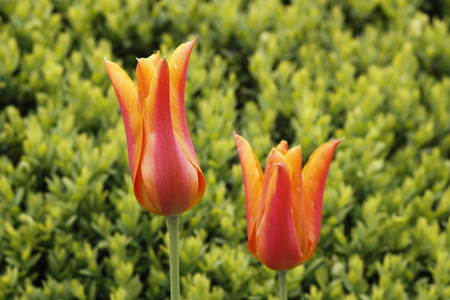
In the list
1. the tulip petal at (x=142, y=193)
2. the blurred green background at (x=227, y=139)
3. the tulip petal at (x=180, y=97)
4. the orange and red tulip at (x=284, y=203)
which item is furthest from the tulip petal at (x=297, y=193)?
the blurred green background at (x=227, y=139)

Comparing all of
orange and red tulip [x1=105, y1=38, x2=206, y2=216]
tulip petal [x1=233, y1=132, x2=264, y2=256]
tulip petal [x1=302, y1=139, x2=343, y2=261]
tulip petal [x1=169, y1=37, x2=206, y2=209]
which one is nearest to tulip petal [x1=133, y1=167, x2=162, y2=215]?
orange and red tulip [x1=105, y1=38, x2=206, y2=216]

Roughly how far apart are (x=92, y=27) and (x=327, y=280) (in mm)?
1943

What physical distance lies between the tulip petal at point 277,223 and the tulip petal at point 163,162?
180 millimetres

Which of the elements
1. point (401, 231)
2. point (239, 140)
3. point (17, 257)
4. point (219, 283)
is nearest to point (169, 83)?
point (239, 140)

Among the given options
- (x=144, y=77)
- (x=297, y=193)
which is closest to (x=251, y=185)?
(x=297, y=193)

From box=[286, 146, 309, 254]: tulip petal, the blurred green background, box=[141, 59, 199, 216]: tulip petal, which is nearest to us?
box=[141, 59, 199, 216]: tulip petal

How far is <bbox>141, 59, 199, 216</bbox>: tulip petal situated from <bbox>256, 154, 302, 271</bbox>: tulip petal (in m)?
0.18

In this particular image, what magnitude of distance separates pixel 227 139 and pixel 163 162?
1518 millimetres

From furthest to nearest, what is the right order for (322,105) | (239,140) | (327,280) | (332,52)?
(332,52) → (322,105) → (327,280) → (239,140)

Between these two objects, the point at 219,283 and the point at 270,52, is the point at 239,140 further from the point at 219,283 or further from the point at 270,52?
the point at 270,52

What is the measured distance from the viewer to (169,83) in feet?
4.72

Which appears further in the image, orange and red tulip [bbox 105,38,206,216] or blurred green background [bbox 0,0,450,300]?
blurred green background [bbox 0,0,450,300]

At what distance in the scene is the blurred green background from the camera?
2.51 meters

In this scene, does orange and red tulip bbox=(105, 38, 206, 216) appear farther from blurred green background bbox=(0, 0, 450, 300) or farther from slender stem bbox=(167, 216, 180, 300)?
blurred green background bbox=(0, 0, 450, 300)
